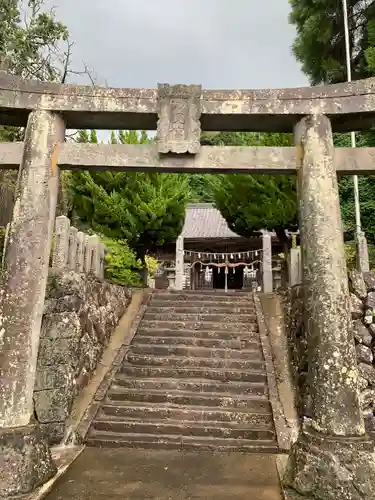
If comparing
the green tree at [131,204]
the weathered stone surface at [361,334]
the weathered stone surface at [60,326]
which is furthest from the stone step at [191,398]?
the green tree at [131,204]

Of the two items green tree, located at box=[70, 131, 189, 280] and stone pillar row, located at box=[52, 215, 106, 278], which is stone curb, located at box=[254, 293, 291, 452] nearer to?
stone pillar row, located at box=[52, 215, 106, 278]

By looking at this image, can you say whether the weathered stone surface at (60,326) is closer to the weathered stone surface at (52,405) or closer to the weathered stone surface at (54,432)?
the weathered stone surface at (52,405)

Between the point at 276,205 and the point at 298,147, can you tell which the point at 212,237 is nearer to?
the point at 276,205

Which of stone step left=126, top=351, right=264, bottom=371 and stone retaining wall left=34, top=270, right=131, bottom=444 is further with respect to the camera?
stone step left=126, top=351, right=264, bottom=371

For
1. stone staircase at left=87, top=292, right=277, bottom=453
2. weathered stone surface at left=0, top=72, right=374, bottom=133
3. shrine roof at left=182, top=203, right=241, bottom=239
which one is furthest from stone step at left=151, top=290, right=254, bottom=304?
shrine roof at left=182, top=203, right=241, bottom=239

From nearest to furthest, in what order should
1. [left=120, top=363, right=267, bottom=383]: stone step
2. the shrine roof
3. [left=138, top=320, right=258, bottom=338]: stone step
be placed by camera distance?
[left=120, top=363, right=267, bottom=383]: stone step, [left=138, top=320, right=258, bottom=338]: stone step, the shrine roof

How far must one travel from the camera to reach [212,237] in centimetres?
2056

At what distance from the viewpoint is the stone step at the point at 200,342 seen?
846 cm

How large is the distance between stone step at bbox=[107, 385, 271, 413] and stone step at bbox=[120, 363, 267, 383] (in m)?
0.47

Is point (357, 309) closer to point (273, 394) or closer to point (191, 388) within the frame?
point (273, 394)

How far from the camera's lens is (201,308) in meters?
10.2

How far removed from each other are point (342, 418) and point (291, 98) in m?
3.99

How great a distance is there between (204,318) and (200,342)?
1.14m

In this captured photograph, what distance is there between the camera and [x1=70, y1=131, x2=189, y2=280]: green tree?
13320 millimetres
